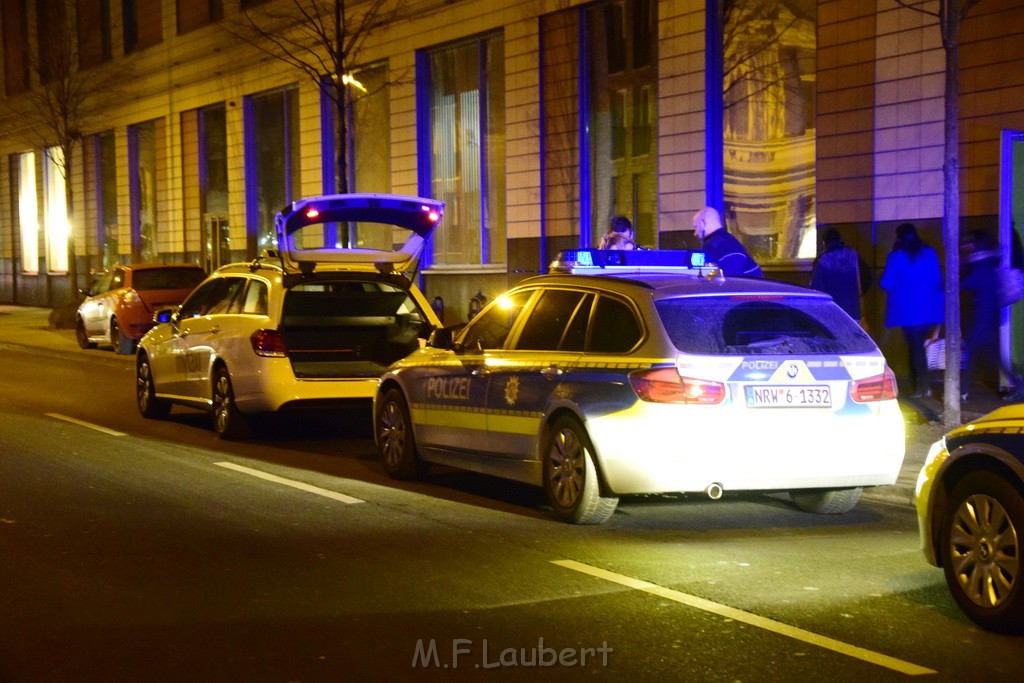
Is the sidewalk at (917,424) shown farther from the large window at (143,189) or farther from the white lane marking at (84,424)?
the large window at (143,189)

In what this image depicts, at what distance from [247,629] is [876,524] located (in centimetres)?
429

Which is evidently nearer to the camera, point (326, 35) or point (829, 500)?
point (829, 500)

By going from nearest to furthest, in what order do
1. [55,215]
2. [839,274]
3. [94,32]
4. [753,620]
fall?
1. [753,620]
2. [839,274]
3. [94,32]
4. [55,215]

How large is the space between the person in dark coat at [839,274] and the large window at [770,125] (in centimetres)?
252

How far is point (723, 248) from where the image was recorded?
13133mm

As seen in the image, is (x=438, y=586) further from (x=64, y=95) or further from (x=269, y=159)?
(x=64, y=95)

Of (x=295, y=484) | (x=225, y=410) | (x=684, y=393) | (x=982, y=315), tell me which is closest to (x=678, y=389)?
(x=684, y=393)

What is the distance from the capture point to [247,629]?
20.8 ft

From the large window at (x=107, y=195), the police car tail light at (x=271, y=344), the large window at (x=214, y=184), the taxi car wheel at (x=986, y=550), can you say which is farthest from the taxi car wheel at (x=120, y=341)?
the taxi car wheel at (x=986, y=550)

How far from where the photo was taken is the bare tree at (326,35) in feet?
78.1

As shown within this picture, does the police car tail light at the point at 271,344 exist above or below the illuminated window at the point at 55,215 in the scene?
below

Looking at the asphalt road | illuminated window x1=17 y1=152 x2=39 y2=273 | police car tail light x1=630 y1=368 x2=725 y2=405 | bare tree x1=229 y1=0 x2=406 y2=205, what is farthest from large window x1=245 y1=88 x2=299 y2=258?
police car tail light x1=630 y1=368 x2=725 y2=405

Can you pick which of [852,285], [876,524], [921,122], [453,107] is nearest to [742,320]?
[876,524]

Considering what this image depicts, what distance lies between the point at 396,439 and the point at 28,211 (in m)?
37.9
